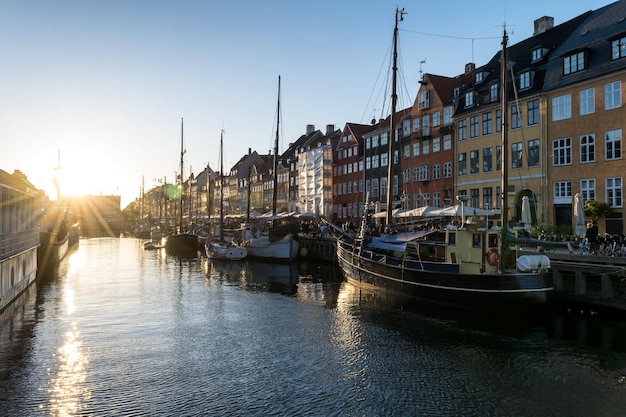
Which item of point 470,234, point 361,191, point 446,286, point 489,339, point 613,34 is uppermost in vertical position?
point 613,34

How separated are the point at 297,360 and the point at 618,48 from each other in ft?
108

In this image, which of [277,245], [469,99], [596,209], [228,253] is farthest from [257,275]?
[469,99]

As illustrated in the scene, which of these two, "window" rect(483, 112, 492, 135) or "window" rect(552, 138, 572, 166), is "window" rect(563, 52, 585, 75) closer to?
"window" rect(552, 138, 572, 166)

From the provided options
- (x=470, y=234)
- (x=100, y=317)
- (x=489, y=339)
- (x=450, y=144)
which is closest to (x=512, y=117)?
(x=450, y=144)

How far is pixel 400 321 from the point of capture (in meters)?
22.3

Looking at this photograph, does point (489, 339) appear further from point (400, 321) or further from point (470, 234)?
point (470, 234)

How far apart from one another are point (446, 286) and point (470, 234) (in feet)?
9.45

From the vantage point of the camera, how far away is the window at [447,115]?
53.1 meters

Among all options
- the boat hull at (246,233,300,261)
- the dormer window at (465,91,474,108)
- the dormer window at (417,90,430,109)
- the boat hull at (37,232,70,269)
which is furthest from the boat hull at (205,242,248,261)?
the dormer window at (465,91,474,108)

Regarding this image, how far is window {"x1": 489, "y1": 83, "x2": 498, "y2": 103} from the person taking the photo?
4572cm

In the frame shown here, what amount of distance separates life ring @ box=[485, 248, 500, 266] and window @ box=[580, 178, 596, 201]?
1755 centimetres

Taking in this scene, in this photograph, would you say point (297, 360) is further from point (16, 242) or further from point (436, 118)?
point (436, 118)

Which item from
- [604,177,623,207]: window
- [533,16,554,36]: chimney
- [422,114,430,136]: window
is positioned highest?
[533,16,554,36]: chimney

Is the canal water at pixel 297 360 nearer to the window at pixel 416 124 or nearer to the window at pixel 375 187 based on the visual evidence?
the window at pixel 416 124
